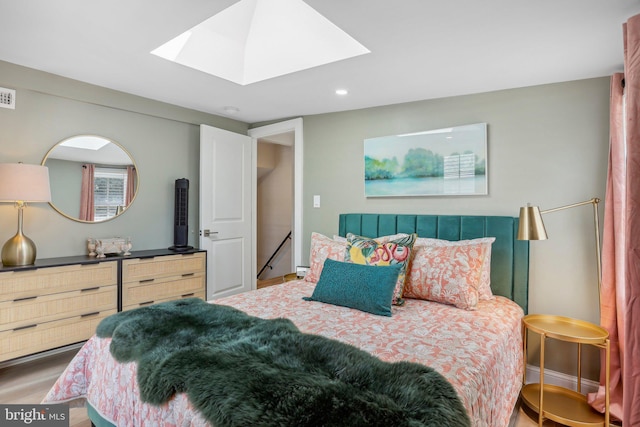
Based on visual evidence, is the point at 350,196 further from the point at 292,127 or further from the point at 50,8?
the point at 50,8

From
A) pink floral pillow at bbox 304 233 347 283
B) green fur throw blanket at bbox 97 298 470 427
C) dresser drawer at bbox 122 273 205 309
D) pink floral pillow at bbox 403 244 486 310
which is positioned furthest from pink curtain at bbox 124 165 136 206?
pink floral pillow at bbox 403 244 486 310

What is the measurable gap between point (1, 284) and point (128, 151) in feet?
4.82

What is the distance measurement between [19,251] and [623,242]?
12.9 feet

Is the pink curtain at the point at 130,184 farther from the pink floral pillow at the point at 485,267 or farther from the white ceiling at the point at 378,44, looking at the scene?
the pink floral pillow at the point at 485,267

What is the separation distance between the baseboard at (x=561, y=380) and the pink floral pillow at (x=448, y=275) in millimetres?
964

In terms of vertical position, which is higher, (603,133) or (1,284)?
(603,133)

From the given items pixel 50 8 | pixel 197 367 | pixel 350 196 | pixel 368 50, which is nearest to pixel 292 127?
pixel 350 196

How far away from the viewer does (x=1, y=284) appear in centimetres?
230

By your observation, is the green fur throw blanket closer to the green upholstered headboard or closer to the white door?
A: the green upholstered headboard

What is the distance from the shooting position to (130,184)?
331 cm

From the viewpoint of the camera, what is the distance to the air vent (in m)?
2.55

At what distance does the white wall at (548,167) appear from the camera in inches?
96.1

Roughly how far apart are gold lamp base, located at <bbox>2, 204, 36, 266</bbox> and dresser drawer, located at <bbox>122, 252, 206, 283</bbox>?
1.99ft

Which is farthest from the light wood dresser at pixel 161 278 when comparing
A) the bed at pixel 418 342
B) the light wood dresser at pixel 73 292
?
the bed at pixel 418 342
